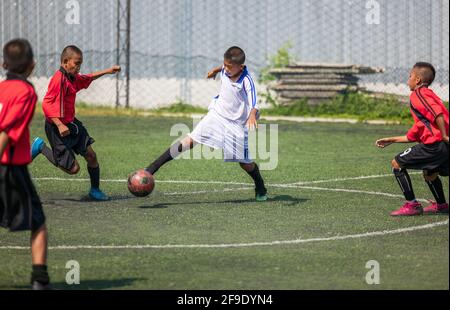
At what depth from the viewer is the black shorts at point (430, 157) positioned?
10031 mm

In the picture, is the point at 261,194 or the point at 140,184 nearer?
the point at 140,184

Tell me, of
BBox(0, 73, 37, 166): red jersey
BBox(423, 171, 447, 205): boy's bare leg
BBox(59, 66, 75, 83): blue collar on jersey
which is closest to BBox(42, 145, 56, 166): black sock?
BBox(59, 66, 75, 83): blue collar on jersey

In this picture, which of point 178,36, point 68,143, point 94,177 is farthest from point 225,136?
point 178,36

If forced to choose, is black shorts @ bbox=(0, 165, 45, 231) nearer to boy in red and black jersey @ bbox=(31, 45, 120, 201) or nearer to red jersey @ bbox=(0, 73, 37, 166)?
red jersey @ bbox=(0, 73, 37, 166)

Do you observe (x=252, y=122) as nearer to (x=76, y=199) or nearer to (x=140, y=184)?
(x=140, y=184)

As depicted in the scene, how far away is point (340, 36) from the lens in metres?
24.0

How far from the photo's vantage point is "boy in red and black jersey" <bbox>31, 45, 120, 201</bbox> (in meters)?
11.2

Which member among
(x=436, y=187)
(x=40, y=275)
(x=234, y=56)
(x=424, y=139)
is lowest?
(x=40, y=275)

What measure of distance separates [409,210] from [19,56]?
4.66 metres

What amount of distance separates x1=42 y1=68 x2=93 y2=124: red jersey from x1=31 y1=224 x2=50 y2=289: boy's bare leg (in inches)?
169

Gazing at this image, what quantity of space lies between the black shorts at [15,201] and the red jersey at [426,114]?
4434 mm

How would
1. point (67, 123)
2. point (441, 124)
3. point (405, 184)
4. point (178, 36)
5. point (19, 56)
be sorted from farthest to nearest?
1. point (178, 36)
2. point (67, 123)
3. point (405, 184)
4. point (441, 124)
5. point (19, 56)

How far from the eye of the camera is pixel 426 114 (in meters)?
9.98

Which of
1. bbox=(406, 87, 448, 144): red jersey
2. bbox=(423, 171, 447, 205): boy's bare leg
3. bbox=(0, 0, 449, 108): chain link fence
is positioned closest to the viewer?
bbox=(406, 87, 448, 144): red jersey
